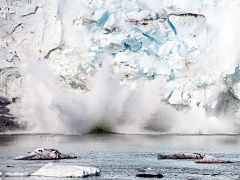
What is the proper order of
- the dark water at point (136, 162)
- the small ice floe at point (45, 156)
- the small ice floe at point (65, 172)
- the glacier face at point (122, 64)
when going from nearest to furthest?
the small ice floe at point (65, 172), the dark water at point (136, 162), the small ice floe at point (45, 156), the glacier face at point (122, 64)

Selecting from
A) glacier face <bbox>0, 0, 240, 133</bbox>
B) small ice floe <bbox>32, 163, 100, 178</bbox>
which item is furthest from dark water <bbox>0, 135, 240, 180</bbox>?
glacier face <bbox>0, 0, 240, 133</bbox>

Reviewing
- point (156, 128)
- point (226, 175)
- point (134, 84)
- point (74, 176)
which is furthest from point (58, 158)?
point (156, 128)

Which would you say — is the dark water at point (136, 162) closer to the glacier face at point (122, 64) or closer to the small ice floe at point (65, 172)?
the small ice floe at point (65, 172)

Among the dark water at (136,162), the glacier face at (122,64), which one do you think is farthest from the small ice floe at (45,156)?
the glacier face at (122,64)

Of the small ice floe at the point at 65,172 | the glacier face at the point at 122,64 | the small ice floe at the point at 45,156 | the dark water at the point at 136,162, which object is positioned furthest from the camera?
the glacier face at the point at 122,64

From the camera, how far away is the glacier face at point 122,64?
59.0ft

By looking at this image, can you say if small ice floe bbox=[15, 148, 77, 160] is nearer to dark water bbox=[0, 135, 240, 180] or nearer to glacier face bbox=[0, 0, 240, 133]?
dark water bbox=[0, 135, 240, 180]

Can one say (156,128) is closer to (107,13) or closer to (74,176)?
(107,13)

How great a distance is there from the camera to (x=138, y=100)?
18.5m

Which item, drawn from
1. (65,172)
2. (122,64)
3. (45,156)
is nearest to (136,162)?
(45,156)

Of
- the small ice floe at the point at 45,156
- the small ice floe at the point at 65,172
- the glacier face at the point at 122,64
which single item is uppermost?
the glacier face at the point at 122,64

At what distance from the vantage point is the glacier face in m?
18.0

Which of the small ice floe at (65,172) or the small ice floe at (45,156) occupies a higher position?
the small ice floe at (45,156)

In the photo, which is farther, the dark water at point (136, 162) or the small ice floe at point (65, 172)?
the dark water at point (136, 162)
